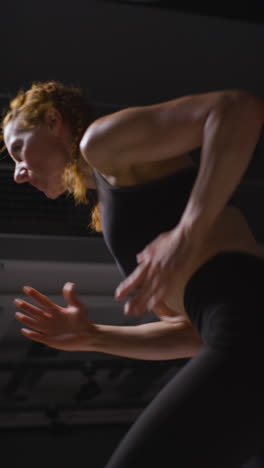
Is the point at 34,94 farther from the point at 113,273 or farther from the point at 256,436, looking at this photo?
the point at 113,273

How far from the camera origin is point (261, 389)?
77 centimetres

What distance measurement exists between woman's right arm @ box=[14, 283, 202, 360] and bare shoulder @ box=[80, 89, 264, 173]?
0.36 metres

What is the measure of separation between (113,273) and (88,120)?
2.64m

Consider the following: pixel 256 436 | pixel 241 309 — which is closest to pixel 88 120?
pixel 241 309

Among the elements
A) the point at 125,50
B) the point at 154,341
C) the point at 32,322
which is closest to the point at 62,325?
the point at 32,322

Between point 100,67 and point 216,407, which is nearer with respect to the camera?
point 216,407

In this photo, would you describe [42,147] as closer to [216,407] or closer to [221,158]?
Answer: [221,158]

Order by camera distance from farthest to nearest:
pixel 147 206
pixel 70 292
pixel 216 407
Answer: pixel 70 292 < pixel 147 206 < pixel 216 407

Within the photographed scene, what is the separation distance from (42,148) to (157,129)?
0.34 meters

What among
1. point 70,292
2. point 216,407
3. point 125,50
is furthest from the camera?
point 125,50

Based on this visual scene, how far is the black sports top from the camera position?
897 mm

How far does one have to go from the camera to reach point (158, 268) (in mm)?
788

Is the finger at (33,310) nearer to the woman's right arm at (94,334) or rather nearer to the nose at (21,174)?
the woman's right arm at (94,334)

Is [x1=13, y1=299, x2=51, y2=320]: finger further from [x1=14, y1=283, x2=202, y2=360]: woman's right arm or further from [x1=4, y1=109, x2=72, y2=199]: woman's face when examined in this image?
[x1=4, y1=109, x2=72, y2=199]: woman's face
